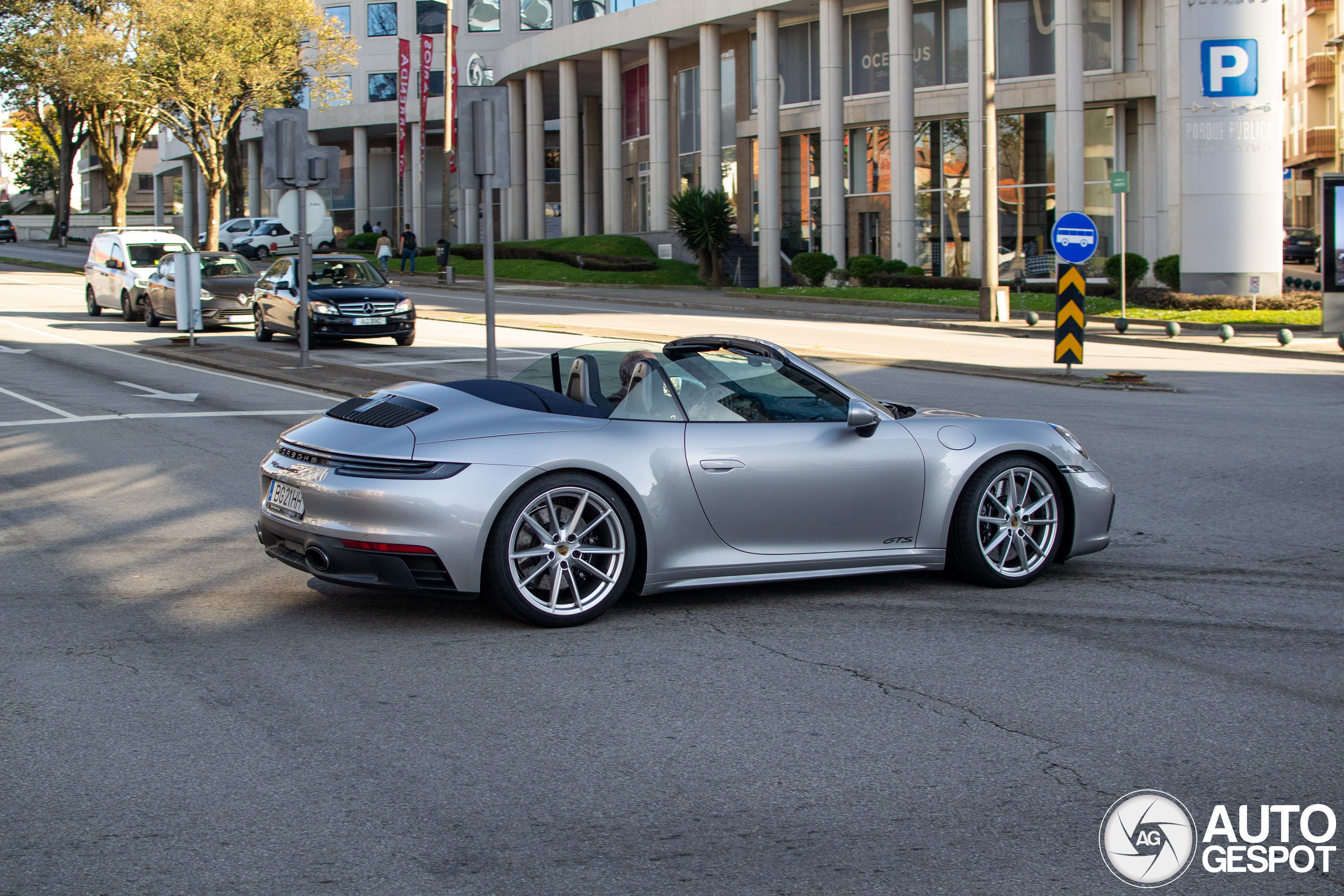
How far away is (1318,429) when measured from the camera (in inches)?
535

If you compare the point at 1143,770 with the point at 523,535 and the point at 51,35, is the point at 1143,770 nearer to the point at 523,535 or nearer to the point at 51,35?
the point at 523,535

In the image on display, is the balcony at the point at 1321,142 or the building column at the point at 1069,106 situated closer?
the building column at the point at 1069,106

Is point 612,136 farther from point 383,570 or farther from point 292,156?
point 383,570

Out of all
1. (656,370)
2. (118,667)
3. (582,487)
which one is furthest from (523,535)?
(118,667)

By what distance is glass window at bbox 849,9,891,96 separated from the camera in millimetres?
43188

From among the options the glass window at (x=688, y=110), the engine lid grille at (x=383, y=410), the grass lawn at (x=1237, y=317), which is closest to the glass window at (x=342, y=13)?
the glass window at (x=688, y=110)

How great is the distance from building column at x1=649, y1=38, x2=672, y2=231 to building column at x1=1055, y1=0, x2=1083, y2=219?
57.8 ft

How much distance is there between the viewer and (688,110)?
2052 inches

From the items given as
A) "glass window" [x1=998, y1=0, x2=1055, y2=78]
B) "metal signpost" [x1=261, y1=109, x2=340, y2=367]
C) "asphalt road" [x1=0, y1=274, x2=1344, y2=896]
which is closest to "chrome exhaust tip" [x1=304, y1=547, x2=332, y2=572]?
"asphalt road" [x1=0, y1=274, x2=1344, y2=896]

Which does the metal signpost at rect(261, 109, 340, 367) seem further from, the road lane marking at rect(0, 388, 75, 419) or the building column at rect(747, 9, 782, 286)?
the building column at rect(747, 9, 782, 286)

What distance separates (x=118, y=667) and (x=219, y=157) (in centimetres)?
5067

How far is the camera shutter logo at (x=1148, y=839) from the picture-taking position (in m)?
3.78

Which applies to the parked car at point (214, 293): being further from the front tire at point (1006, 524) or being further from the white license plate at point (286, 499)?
the front tire at point (1006, 524)

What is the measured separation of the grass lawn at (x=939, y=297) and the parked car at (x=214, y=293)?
15141mm
